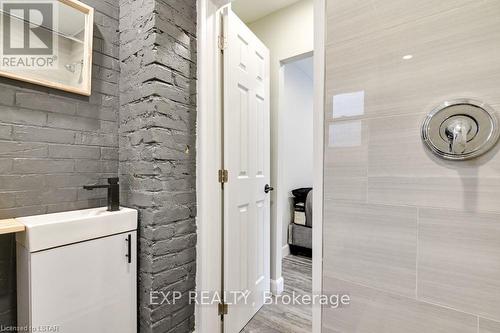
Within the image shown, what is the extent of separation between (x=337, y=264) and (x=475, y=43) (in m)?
0.86

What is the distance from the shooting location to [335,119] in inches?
37.0

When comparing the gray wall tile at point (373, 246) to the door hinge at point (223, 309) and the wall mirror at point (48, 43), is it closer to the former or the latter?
the door hinge at point (223, 309)

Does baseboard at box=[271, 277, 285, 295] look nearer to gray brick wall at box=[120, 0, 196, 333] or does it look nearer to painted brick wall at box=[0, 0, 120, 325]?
gray brick wall at box=[120, 0, 196, 333]

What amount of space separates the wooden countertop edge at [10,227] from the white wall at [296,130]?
7.95 feet

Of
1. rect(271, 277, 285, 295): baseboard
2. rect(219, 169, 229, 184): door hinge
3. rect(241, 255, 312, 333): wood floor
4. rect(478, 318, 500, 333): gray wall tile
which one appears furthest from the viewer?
rect(271, 277, 285, 295): baseboard

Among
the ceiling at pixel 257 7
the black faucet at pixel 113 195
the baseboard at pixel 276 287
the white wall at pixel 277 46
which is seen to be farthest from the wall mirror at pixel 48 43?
the baseboard at pixel 276 287

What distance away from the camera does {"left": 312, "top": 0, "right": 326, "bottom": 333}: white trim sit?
3.16 feet

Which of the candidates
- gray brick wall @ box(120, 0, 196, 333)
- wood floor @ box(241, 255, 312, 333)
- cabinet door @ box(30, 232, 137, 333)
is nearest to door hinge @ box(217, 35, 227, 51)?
gray brick wall @ box(120, 0, 196, 333)

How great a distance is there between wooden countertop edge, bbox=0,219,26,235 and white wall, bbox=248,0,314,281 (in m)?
1.71

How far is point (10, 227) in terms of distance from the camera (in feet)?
2.94

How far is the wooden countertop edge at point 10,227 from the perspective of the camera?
878 millimetres

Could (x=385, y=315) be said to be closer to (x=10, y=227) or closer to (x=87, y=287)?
(x=87, y=287)

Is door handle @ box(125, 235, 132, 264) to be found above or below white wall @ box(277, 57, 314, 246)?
below

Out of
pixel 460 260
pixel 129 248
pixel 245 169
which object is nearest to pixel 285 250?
pixel 245 169
